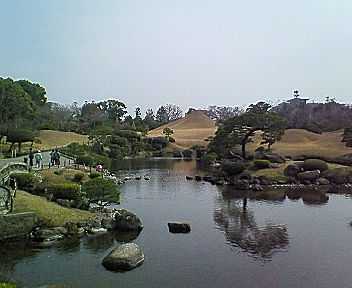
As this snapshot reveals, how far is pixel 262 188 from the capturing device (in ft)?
110

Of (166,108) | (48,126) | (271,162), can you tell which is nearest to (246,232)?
A: (271,162)

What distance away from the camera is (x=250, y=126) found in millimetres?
43562

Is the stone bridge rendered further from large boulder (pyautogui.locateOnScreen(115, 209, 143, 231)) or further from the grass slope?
large boulder (pyautogui.locateOnScreen(115, 209, 143, 231))

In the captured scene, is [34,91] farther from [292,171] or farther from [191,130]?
[292,171]

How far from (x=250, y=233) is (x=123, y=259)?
25.7ft

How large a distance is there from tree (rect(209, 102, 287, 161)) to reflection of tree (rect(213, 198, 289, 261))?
19668 millimetres

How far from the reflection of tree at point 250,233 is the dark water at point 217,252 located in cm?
4

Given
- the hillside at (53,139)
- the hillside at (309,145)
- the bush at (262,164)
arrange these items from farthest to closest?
the hillside at (53,139) < the hillside at (309,145) < the bush at (262,164)

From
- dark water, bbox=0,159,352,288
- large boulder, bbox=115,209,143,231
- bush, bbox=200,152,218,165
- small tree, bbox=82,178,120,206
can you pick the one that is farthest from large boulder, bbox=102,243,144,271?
bush, bbox=200,152,218,165

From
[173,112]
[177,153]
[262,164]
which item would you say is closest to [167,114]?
[173,112]

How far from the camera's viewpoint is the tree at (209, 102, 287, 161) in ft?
139

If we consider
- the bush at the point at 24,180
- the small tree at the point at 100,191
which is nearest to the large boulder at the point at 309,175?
the small tree at the point at 100,191

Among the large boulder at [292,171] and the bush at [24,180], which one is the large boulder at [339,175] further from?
the bush at [24,180]

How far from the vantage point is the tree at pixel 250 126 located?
42.5m
